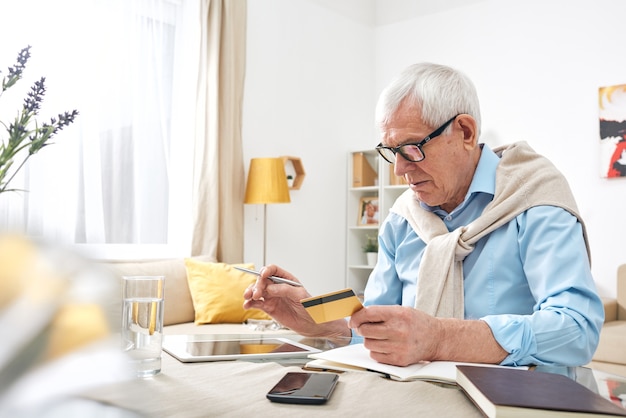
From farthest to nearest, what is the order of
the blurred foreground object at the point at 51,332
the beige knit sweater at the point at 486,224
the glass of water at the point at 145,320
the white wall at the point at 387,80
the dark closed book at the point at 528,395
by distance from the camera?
the white wall at the point at 387,80 → the beige knit sweater at the point at 486,224 → the glass of water at the point at 145,320 → the dark closed book at the point at 528,395 → the blurred foreground object at the point at 51,332

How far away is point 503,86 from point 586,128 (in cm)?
73

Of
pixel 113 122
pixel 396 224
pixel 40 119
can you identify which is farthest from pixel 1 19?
pixel 396 224

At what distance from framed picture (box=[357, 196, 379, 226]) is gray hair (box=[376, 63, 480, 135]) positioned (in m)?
3.45

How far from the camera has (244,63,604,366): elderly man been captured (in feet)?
3.39

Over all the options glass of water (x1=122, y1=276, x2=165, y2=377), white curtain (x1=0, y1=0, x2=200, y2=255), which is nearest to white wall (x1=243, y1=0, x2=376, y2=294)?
white curtain (x1=0, y1=0, x2=200, y2=255)

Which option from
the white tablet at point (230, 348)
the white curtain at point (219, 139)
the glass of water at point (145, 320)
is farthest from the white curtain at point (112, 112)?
the glass of water at point (145, 320)

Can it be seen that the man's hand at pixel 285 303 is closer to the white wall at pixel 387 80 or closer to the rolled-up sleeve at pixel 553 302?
the rolled-up sleeve at pixel 553 302

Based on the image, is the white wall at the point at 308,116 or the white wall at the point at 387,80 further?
the white wall at the point at 308,116

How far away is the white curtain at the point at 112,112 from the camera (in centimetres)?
316

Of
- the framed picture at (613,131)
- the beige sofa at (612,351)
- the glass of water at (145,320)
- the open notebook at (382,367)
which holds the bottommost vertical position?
the beige sofa at (612,351)

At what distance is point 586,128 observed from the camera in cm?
418

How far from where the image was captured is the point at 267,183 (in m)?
3.85

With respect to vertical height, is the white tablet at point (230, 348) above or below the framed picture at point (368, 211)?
below

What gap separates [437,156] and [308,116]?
3.35m
